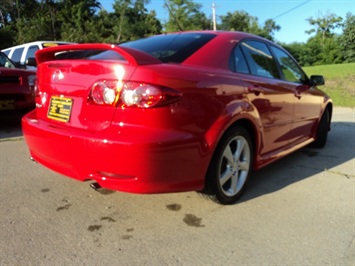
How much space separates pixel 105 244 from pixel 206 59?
164cm

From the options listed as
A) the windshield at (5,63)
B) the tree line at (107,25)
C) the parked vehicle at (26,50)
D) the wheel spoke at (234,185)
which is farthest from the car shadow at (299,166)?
the tree line at (107,25)

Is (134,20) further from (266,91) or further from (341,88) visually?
(266,91)

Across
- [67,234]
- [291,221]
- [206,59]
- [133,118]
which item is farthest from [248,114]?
[67,234]

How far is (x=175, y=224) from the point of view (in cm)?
285

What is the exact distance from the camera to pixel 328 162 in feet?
15.6

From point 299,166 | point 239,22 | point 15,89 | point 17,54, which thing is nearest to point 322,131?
point 299,166

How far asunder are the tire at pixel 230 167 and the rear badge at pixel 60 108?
1189mm

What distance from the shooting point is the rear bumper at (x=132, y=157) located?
242cm

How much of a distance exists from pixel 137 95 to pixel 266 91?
1.57 m

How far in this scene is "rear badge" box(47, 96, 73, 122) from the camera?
2.72m

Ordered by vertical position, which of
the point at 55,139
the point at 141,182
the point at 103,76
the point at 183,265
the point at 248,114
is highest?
the point at 103,76

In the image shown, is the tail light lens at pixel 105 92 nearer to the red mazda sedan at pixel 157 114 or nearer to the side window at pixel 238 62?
the red mazda sedan at pixel 157 114

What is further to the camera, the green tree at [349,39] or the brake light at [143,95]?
the green tree at [349,39]

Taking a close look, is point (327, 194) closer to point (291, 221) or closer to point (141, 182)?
point (291, 221)
